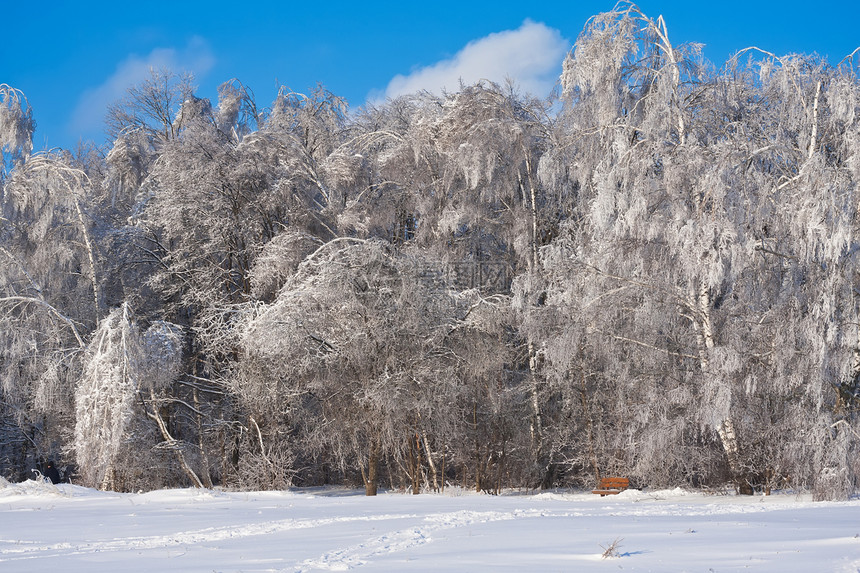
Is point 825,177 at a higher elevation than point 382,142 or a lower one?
lower

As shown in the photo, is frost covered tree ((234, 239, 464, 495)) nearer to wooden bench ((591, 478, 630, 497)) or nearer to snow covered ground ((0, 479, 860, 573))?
snow covered ground ((0, 479, 860, 573))

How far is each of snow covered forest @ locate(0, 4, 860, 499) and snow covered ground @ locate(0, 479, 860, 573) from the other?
2.91m

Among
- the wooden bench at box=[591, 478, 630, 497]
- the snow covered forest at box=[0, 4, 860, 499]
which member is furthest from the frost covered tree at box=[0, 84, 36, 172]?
the wooden bench at box=[591, 478, 630, 497]

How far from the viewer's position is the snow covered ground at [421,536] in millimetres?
6254

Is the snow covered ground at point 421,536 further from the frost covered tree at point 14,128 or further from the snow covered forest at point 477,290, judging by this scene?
the frost covered tree at point 14,128

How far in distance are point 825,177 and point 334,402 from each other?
33.9 feet

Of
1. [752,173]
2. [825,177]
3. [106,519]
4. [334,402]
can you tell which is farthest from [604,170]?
[106,519]

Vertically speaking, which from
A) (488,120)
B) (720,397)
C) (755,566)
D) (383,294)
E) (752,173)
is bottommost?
(755,566)

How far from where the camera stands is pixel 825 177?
44.2 ft

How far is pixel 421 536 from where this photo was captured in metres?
8.27

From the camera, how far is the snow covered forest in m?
14.6

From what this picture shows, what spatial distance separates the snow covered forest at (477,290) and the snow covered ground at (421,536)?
291cm

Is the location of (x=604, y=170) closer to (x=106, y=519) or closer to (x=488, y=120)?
(x=488, y=120)

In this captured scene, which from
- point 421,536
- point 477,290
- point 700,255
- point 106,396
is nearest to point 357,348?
point 477,290
